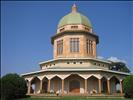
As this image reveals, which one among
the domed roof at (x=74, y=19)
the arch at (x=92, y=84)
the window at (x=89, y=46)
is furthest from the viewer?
the domed roof at (x=74, y=19)

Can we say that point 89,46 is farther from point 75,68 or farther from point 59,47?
point 75,68

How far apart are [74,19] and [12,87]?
731 inches

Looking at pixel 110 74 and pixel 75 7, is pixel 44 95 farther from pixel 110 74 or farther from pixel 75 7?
pixel 75 7

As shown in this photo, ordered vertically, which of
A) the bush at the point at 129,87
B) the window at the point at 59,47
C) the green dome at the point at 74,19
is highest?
the green dome at the point at 74,19

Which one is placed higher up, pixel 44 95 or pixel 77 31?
pixel 77 31

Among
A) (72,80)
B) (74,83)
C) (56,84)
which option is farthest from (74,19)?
(56,84)

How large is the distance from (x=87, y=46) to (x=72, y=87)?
802 cm

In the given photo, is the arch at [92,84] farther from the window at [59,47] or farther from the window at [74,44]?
the window at [59,47]

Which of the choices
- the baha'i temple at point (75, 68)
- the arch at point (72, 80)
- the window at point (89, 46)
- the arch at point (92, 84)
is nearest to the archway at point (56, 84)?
the baha'i temple at point (75, 68)

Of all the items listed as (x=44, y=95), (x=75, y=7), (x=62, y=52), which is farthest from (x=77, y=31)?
(x=44, y=95)

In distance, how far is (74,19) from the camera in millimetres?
43000

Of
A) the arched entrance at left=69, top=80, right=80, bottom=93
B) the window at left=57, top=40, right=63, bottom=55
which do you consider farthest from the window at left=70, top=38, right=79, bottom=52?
the arched entrance at left=69, top=80, right=80, bottom=93

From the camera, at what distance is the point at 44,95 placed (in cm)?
3189

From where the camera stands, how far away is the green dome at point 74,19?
140ft
